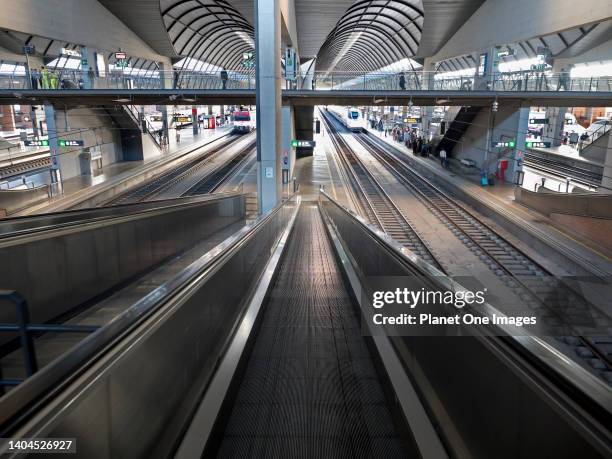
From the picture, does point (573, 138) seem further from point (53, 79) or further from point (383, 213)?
point (53, 79)

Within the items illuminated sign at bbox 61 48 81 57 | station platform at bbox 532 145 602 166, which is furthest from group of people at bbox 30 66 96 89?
station platform at bbox 532 145 602 166

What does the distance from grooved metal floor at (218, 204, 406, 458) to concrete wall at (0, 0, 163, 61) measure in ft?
71.7

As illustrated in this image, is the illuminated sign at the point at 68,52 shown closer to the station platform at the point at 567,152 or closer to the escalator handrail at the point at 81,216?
the escalator handrail at the point at 81,216

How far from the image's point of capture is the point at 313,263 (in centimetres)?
766

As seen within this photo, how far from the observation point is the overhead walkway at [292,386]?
161 centimetres

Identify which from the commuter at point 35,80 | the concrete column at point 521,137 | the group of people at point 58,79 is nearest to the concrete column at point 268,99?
the group of people at point 58,79

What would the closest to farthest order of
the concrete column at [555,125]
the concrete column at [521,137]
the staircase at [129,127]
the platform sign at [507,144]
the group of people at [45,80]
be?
the group of people at [45,80] → the platform sign at [507,144] → the concrete column at [521,137] → the staircase at [129,127] → the concrete column at [555,125]

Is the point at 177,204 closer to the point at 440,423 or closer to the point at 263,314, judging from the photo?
the point at 263,314

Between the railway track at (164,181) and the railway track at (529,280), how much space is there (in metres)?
12.7

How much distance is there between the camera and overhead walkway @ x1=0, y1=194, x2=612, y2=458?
5.28ft

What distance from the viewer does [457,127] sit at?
105 feet

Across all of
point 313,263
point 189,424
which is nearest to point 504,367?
point 189,424

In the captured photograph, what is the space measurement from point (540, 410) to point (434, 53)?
42.1 m

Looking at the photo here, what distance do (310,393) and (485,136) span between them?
28.0 meters
